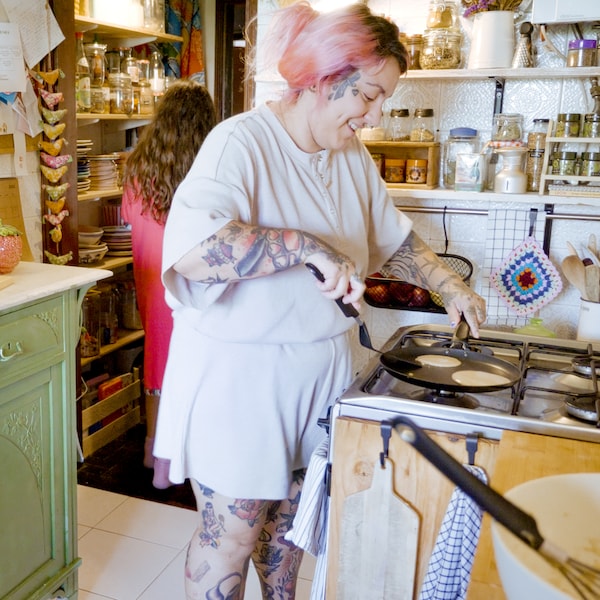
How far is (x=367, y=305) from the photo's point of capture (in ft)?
8.73

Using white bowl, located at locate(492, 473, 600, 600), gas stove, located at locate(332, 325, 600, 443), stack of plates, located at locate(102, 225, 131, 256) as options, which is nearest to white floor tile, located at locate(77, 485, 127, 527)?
stack of plates, located at locate(102, 225, 131, 256)

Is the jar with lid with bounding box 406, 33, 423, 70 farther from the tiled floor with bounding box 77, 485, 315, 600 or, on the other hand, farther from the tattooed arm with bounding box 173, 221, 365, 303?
the tiled floor with bounding box 77, 485, 315, 600

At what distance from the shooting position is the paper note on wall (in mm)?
2381

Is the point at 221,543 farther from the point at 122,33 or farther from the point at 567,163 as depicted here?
the point at 122,33

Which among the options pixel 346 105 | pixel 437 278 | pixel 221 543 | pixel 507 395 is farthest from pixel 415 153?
pixel 221 543

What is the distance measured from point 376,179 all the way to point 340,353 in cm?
43

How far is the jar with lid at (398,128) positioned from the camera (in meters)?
2.51

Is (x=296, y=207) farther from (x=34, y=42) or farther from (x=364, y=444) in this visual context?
(x=34, y=42)

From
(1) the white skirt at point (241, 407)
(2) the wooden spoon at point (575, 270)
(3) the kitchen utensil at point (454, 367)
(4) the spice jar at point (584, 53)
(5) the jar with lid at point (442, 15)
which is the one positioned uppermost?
(5) the jar with lid at point (442, 15)

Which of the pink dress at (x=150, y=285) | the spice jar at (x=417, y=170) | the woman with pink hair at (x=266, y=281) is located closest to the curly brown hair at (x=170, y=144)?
the pink dress at (x=150, y=285)

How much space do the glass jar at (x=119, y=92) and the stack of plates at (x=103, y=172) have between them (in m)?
0.20

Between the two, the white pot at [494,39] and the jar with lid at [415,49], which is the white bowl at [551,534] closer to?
the white pot at [494,39]

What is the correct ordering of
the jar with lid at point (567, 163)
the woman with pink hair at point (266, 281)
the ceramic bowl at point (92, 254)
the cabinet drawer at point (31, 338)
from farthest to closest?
the ceramic bowl at point (92, 254) → the jar with lid at point (567, 163) → the cabinet drawer at point (31, 338) → the woman with pink hair at point (266, 281)

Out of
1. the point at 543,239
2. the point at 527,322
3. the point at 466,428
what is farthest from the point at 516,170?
the point at 466,428
